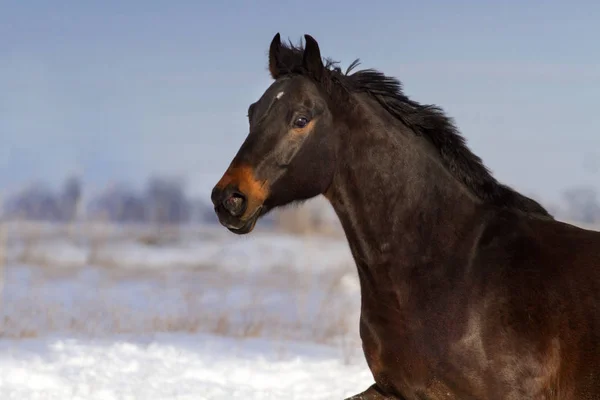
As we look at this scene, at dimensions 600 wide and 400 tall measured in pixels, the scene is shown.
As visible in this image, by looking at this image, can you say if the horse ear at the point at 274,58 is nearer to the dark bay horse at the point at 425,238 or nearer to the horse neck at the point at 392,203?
the dark bay horse at the point at 425,238

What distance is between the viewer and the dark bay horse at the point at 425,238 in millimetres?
3461

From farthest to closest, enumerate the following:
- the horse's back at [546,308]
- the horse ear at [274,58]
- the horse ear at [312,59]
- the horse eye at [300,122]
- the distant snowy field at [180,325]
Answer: the distant snowy field at [180,325] → the horse ear at [274,58] → the horse ear at [312,59] → the horse eye at [300,122] → the horse's back at [546,308]

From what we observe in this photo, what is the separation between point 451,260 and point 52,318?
6.51 meters

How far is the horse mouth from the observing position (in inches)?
139

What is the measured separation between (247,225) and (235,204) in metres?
0.14

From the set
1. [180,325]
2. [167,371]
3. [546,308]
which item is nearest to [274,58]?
[546,308]

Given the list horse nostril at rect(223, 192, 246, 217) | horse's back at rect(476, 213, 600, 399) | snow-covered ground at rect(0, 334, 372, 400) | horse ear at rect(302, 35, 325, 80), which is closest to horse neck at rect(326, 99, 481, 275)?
horse's back at rect(476, 213, 600, 399)

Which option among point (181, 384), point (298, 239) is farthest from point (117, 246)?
point (181, 384)

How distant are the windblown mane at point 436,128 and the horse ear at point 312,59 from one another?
0.08ft

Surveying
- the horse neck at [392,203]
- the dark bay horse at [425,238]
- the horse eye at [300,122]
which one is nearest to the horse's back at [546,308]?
the dark bay horse at [425,238]

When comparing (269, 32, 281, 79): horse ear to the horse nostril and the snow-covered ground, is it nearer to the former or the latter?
the horse nostril

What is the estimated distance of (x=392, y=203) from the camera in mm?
3711

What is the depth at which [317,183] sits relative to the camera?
3.67 meters

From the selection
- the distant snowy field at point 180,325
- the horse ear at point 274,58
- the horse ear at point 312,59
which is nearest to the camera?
the horse ear at point 312,59
